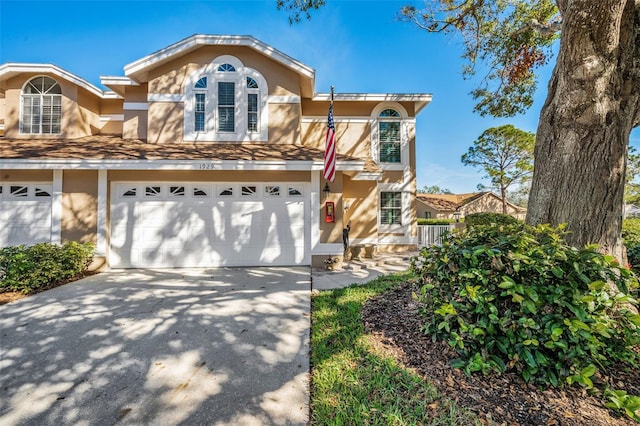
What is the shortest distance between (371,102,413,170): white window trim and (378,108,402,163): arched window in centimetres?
11

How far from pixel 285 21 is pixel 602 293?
318 inches

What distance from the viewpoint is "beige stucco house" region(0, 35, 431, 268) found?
747cm

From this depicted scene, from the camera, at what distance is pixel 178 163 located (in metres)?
7.20

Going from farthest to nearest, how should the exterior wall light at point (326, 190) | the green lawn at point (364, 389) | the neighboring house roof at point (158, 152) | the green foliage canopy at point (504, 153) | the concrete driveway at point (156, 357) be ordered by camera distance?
1. the green foliage canopy at point (504, 153)
2. the exterior wall light at point (326, 190)
3. the neighboring house roof at point (158, 152)
4. the concrete driveway at point (156, 357)
5. the green lawn at point (364, 389)

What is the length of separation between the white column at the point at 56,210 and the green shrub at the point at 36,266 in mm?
1244

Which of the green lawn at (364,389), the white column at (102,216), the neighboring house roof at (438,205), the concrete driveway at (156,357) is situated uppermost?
the neighboring house roof at (438,205)

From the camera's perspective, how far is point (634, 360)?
2.63 meters

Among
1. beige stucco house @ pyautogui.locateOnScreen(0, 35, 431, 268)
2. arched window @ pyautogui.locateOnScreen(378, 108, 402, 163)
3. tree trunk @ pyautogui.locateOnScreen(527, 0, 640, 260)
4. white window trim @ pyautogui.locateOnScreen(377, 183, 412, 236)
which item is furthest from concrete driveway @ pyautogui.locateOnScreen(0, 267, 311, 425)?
arched window @ pyautogui.locateOnScreen(378, 108, 402, 163)

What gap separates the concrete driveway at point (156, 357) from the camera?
2.39 m

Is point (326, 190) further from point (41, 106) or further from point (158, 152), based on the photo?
point (41, 106)

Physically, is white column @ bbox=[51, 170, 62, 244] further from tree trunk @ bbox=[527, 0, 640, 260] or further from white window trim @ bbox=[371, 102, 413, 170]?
tree trunk @ bbox=[527, 0, 640, 260]

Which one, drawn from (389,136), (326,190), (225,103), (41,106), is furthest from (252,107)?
(41,106)

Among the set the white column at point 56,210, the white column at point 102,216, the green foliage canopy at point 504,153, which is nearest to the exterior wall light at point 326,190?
the white column at point 102,216

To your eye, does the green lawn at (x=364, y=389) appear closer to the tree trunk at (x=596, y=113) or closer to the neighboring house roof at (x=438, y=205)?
the tree trunk at (x=596, y=113)
